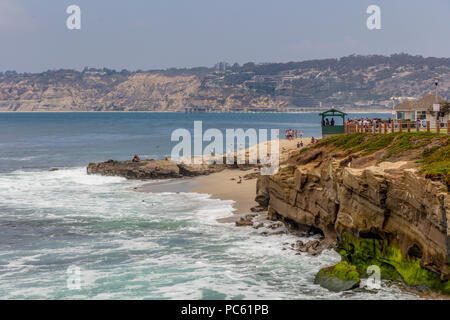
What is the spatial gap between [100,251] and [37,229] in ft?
20.1

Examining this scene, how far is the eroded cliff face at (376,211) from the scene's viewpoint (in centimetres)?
1585

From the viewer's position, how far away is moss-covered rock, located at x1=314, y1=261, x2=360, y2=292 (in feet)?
57.7

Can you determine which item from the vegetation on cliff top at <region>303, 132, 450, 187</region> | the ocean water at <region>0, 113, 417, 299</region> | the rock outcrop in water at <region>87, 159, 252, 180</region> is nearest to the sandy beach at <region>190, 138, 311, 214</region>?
the ocean water at <region>0, 113, 417, 299</region>

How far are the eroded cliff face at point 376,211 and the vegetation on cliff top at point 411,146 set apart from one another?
52 centimetres

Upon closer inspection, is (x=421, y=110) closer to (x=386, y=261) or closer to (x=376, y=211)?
(x=376, y=211)

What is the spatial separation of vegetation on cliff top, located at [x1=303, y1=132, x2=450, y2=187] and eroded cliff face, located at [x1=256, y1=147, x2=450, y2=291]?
1.72 ft

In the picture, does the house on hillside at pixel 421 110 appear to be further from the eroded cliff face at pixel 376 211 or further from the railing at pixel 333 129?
the eroded cliff face at pixel 376 211

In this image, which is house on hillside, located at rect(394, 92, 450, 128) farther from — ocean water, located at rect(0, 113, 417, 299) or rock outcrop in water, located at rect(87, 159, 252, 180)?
rock outcrop in water, located at rect(87, 159, 252, 180)

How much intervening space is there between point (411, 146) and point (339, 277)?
7099mm

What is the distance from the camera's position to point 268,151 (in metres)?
49.9

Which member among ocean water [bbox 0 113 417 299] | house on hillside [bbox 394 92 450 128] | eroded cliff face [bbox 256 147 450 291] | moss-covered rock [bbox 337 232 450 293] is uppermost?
house on hillside [bbox 394 92 450 128]

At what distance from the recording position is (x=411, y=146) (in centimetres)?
2219

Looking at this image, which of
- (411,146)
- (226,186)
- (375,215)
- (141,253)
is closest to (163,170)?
(226,186)
